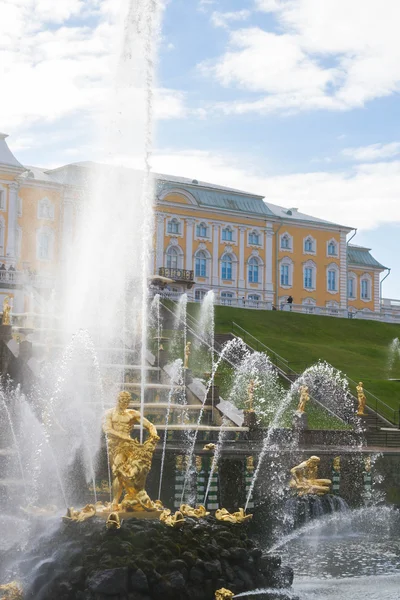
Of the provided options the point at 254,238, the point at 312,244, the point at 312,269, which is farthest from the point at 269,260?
the point at 312,244

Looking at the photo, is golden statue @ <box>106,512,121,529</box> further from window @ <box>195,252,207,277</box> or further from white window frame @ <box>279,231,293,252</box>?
white window frame @ <box>279,231,293,252</box>

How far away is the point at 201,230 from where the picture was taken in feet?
237

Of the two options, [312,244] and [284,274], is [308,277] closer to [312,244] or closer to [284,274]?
[284,274]

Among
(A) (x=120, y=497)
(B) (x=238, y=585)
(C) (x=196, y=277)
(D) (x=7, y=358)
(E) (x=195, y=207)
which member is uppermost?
(E) (x=195, y=207)

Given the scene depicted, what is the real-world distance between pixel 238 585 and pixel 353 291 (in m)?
68.2

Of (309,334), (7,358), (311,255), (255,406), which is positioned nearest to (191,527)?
(7,358)

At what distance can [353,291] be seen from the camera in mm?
82438

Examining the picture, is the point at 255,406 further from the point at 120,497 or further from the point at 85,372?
the point at 120,497

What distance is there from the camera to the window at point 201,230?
236 ft

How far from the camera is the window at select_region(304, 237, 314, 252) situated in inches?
3073

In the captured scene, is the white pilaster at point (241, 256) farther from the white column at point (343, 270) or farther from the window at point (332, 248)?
the white column at point (343, 270)

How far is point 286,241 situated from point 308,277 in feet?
12.1

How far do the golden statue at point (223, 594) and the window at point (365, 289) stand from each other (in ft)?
227

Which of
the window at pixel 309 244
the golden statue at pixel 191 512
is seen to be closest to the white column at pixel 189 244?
the window at pixel 309 244
